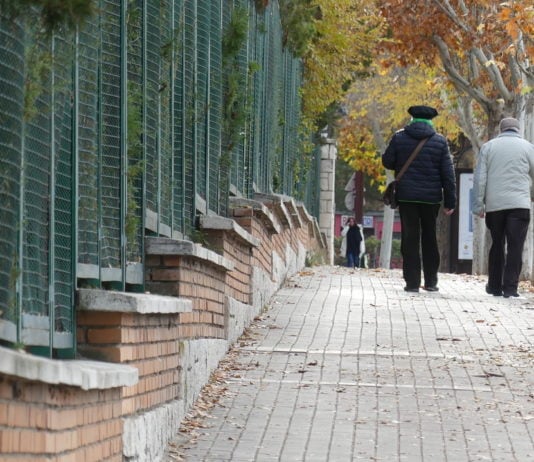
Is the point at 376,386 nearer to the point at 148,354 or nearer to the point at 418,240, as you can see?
the point at 148,354

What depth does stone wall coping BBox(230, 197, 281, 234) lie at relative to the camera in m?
13.5

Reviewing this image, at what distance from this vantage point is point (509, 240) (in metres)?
17.0

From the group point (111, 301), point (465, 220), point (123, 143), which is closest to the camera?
point (111, 301)

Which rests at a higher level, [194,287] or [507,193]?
[507,193]

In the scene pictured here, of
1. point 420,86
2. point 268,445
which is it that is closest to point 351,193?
point 420,86

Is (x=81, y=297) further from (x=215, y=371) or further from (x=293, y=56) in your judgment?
(x=293, y=56)

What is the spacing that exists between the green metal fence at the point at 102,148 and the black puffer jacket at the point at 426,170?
398cm

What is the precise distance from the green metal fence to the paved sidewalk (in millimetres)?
1102

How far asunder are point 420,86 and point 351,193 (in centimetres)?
571

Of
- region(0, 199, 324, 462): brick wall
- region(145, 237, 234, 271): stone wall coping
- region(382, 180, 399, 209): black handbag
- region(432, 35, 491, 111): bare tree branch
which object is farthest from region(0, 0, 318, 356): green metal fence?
region(432, 35, 491, 111): bare tree branch

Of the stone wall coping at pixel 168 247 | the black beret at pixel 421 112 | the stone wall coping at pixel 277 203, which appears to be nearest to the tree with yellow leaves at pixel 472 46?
the stone wall coping at pixel 277 203

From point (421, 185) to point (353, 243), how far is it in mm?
29243

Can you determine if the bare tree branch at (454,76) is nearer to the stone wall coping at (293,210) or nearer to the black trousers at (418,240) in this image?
the stone wall coping at (293,210)

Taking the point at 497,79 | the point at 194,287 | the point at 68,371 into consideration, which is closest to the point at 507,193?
the point at 194,287
